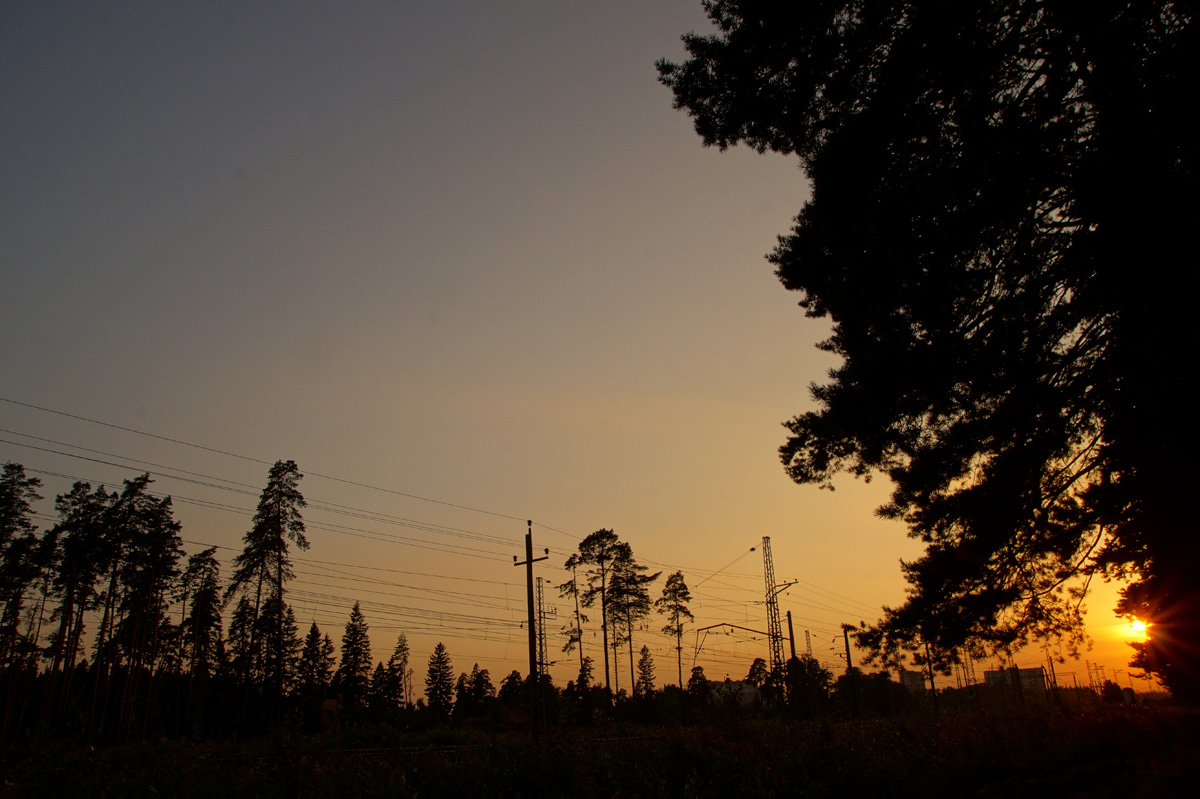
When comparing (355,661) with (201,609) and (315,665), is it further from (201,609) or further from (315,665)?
(201,609)

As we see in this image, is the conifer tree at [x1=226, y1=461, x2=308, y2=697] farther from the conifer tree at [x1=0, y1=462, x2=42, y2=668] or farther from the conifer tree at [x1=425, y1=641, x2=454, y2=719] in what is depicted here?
the conifer tree at [x1=425, y1=641, x2=454, y2=719]

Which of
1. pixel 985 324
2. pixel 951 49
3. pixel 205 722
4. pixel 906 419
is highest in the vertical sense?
pixel 951 49

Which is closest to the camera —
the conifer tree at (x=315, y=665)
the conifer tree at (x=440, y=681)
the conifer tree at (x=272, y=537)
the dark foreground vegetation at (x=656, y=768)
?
the dark foreground vegetation at (x=656, y=768)

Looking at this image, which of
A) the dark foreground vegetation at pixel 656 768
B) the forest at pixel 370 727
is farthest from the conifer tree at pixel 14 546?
the dark foreground vegetation at pixel 656 768

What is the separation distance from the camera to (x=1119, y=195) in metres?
6.71

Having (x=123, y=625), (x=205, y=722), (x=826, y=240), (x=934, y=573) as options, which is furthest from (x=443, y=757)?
(x=205, y=722)

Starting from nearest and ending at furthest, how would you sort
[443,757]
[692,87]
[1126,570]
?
[692,87], [1126,570], [443,757]

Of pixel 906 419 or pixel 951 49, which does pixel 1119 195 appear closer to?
pixel 951 49

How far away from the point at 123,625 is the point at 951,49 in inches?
2206

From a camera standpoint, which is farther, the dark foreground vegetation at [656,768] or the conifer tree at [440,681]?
the conifer tree at [440,681]

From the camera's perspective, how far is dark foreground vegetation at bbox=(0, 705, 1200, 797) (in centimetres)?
1180

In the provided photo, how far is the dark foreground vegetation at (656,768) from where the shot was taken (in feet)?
38.7

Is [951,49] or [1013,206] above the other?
[951,49]

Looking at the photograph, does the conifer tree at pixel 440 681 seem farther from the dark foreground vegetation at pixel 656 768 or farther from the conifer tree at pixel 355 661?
the dark foreground vegetation at pixel 656 768
